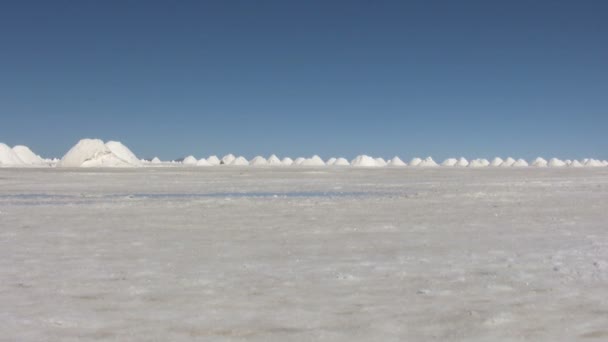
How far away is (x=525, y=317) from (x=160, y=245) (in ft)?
18.7

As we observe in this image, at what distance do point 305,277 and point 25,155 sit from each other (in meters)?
84.1

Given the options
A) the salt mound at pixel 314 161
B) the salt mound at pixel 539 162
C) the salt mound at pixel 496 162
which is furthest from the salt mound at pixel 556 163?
the salt mound at pixel 314 161

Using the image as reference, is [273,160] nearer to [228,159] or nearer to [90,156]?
[228,159]

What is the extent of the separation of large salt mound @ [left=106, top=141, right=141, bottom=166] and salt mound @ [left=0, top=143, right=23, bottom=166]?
11785 millimetres

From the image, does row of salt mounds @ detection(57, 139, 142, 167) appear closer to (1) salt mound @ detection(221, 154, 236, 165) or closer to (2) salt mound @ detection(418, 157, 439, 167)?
(1) salt mound @ detection(221, 154, 236, 165)

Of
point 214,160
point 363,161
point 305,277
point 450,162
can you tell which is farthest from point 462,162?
point 305,277

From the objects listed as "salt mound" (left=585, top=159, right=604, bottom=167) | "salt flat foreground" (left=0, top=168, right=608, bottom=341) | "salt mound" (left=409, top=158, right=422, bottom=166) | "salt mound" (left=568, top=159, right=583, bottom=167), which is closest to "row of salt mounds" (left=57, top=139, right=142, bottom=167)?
"salt flat foreground" (left=0, top=168, right=608, bottom=341)

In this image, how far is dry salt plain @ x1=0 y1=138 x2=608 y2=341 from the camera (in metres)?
4.72

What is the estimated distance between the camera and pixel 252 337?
14.8 ft

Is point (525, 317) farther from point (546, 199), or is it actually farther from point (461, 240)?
point (546, 199)

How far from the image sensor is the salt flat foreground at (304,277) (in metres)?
4.73

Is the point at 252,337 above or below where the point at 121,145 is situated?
below

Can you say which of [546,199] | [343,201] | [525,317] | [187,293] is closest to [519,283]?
[525,317]

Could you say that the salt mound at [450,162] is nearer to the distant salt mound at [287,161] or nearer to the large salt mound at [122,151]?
the distant salt mound at [287,161]
